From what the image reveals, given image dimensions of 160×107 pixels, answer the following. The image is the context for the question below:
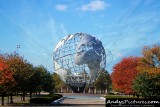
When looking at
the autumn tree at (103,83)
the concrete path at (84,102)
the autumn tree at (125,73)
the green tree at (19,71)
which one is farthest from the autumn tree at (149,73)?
the autumn tree at (103,83)

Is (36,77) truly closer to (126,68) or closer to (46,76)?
(46,76)

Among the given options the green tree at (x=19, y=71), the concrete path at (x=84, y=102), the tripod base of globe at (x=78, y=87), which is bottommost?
the concrete path at (x=84, y=102)

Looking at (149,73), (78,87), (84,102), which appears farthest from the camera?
(78,87)

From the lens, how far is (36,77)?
203 ft

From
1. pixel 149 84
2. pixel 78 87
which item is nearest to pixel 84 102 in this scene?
pixel 149 84

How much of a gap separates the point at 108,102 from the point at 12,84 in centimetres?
2625

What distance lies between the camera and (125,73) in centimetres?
8781

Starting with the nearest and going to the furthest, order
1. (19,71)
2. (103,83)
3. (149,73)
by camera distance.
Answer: (19,71) → (149,73) → (103,83)

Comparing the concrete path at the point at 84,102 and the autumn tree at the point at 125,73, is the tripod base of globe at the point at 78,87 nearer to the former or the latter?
the autumn tree at the point at 125,73

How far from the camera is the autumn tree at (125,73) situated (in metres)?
84.6

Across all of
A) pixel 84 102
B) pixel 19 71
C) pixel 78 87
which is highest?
pixel 19 71

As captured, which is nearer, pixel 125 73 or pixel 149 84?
pixel 149 84

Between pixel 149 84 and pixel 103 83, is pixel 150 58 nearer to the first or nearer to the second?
pixel 149 84

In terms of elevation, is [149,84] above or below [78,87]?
above
